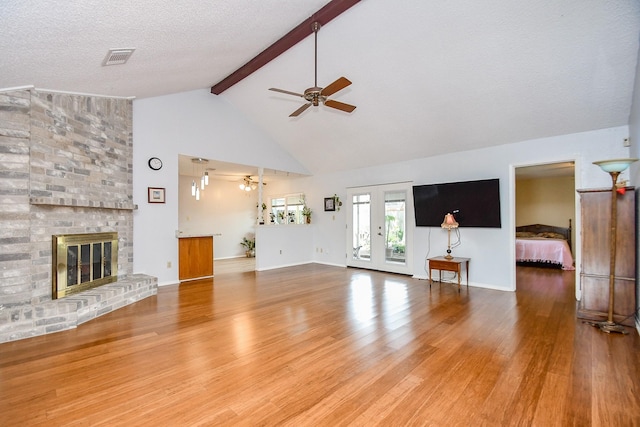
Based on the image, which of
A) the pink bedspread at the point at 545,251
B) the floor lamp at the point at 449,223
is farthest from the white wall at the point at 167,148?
the pink bedspread at the point at 545,251

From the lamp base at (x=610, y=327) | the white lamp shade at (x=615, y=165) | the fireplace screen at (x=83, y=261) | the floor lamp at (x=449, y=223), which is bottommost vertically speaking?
the lamp base at (x=610, y=327)

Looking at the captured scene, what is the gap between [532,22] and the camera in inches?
119

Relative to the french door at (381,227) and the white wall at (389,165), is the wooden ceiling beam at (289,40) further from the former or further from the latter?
the french door at (381,227)

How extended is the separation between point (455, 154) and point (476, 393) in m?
4.51

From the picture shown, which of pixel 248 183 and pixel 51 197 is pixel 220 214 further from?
pixel 51 197

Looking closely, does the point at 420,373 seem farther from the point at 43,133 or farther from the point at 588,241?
the point at 43,133

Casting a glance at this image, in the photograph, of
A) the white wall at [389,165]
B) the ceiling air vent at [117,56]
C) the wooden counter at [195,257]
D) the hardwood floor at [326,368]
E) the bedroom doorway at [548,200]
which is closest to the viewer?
the hardwood floor at [326,368]

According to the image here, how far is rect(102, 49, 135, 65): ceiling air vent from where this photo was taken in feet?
9.68

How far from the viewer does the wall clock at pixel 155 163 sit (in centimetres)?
518

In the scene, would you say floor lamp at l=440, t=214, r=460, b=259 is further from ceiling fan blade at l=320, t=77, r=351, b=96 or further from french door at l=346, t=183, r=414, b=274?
ceiling fan blade at l=320, t=77, r=351, b=96

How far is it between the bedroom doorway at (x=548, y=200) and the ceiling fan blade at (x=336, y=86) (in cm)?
702

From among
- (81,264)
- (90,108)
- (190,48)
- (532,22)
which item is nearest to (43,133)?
(90,108)

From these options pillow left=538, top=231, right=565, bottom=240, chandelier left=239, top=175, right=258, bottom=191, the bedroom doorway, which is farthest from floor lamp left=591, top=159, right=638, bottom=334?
chandelier left=239, top=175, right=258, bottom=191

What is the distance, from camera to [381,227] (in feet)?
21.9
